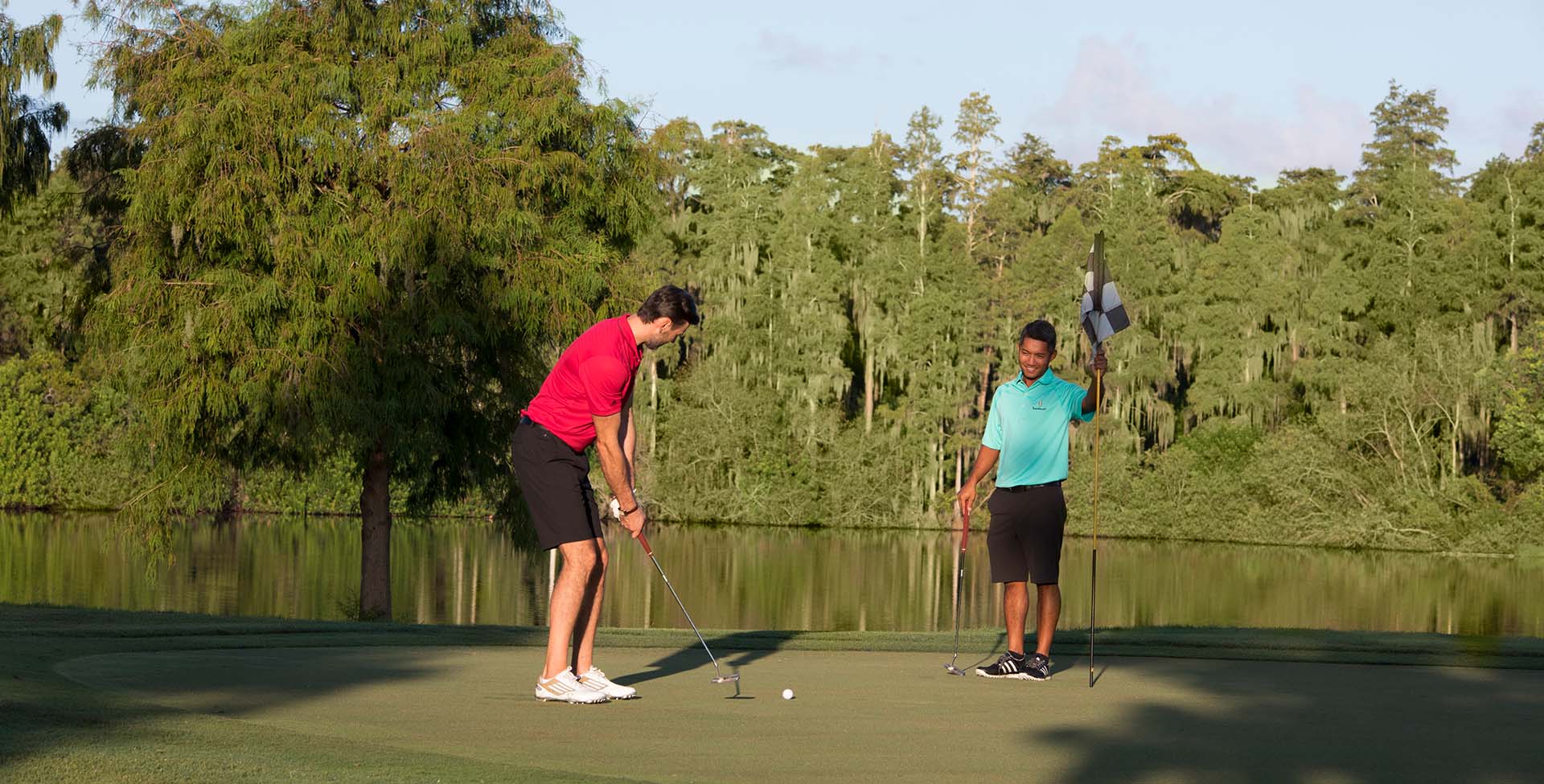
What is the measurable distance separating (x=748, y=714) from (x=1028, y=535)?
271 cm

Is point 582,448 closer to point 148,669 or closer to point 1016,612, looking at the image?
point 148,669

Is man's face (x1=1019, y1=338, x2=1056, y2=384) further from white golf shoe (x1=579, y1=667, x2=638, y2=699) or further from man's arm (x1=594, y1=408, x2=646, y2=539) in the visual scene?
white golf shoe (x1=579, y1=667, x2=638, y2=699)

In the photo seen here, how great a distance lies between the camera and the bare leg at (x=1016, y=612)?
29.2 ft

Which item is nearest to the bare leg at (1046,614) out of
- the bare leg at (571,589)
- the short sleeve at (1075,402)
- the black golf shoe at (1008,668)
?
the black golf shoe at (1008,668)

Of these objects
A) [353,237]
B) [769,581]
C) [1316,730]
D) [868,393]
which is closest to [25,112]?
[353,237]

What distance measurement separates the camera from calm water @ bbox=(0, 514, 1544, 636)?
1084 inches

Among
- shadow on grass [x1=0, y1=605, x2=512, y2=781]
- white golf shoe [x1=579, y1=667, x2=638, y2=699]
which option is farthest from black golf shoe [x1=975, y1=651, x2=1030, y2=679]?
Result: shadow on grass [x1=0, y1=605, x2=512, y2=781]

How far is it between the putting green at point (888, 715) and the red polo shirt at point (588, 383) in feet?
3.98

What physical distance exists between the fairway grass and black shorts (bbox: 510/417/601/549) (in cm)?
79

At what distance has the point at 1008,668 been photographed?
872cm

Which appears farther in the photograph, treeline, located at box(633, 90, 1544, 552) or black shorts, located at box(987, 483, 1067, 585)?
treeline, located at box(633, 90, 1544, 552)

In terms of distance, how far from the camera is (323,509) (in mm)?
61281

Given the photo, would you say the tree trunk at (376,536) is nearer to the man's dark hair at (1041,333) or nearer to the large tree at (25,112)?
the large tree at (25,112)

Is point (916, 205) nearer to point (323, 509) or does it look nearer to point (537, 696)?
point (323, 509)
